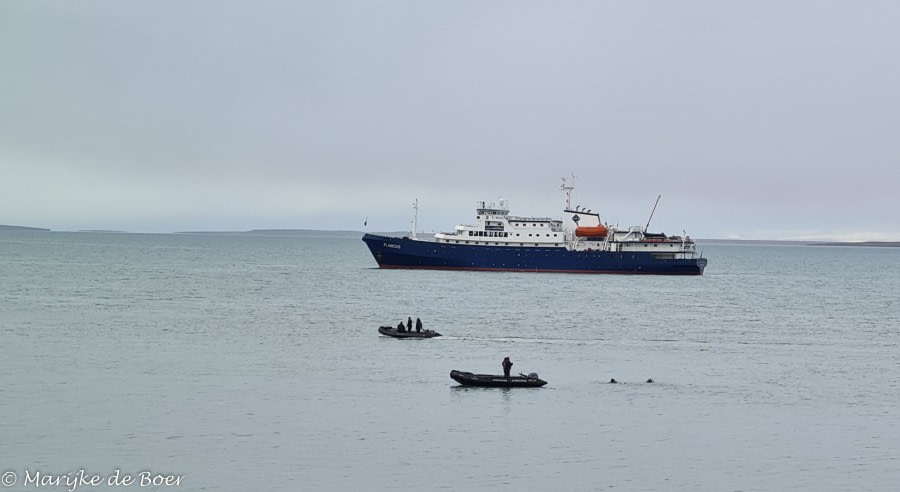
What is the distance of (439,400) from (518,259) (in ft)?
282

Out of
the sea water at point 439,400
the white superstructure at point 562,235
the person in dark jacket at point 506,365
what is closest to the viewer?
the sea water at point 439,400

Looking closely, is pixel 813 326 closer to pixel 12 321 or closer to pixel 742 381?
pixel 742 381

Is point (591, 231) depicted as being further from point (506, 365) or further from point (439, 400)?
point (439, 400)

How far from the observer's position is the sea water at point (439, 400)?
86.0 ft

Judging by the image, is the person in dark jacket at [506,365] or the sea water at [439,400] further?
the person in dark jacket at [506,365]

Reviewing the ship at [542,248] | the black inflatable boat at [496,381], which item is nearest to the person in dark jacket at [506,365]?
the black inflatable boat at [496,381]

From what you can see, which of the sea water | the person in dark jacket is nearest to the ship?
the sea water

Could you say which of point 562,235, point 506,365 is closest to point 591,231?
point 562,235

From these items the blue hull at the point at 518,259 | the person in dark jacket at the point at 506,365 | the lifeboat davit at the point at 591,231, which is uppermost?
the lifeboat davit at the point at 591,231

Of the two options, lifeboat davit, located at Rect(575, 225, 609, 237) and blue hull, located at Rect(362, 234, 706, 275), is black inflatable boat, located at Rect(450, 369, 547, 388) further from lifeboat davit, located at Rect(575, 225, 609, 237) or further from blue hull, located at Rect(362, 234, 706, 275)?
lifeboat davit, located at Rect(575, 225, 609, 237)

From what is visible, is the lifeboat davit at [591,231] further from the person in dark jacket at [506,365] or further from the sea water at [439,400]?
the person in dark jacket at [506,365]

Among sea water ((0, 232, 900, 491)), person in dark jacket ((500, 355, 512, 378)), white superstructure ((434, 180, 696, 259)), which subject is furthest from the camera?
white superstructure ((434, 180, 696, 259))

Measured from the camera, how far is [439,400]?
115 feet

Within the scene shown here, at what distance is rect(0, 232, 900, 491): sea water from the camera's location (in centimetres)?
2620
